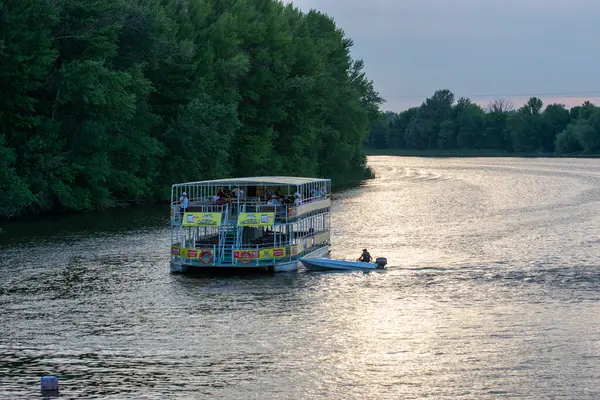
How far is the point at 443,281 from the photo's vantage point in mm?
51875

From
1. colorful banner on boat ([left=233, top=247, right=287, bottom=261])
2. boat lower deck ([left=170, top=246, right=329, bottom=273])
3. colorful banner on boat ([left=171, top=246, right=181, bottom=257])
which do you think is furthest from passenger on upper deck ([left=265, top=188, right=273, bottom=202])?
colorful banner on boat ([left=171, top=246, right=181, bottom=257])

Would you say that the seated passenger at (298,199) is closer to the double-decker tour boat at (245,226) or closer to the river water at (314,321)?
the double-decker tour boat at (245,226)

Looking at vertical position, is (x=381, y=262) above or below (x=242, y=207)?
below

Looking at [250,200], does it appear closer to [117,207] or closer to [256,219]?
[256,219]

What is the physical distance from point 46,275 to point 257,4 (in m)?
85.2

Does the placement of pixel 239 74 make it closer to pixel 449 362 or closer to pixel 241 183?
pixel 241 183

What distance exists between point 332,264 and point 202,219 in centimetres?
760

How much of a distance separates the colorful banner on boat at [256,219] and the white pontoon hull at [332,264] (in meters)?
3.54

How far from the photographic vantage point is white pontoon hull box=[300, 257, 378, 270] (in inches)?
2147

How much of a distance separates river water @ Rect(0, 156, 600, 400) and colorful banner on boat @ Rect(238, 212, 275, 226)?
2807 millimetres

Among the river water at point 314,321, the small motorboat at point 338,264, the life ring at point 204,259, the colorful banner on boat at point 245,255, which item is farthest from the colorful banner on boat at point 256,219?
the small motorboat at point 338,264

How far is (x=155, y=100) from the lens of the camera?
103 meters

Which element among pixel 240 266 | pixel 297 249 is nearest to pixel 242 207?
pixel 297 249

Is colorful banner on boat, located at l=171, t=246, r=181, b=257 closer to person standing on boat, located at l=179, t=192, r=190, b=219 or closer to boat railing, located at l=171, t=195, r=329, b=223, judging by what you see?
boat railing, located at l=171, t=195, r=329, b=223
